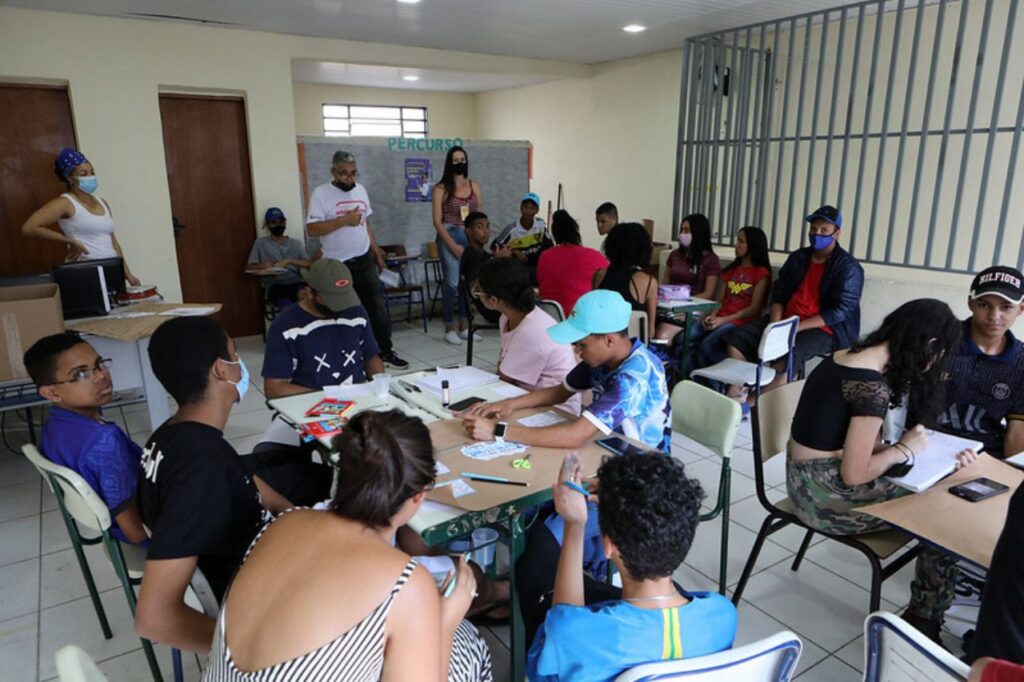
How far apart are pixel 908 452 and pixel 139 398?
4779 mm

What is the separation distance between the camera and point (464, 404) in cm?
242

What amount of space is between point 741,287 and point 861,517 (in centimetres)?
288

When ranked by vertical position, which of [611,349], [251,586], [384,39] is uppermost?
[384,39]

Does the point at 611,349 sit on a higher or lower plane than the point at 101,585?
higher

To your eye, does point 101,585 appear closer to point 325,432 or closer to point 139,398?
point 325,432

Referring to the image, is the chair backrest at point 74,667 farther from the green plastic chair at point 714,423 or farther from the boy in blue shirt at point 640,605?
the green plastic chair at point 714,423

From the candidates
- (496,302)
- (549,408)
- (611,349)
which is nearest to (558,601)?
(611,349)

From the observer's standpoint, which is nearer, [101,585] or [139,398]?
[101,585]

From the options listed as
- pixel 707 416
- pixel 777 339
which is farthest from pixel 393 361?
pixel 707 416

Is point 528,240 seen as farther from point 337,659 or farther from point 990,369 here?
point 337,659

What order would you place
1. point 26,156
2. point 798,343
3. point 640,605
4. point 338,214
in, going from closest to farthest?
1. point 640,605
2. point 798,343
3. point 26,156
4. point 338,214

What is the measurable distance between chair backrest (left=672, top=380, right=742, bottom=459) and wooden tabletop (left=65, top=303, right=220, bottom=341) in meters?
2.55

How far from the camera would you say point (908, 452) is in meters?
1.96

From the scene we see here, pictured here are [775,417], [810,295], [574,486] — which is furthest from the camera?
[810,295]
